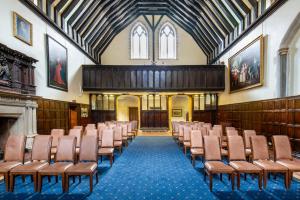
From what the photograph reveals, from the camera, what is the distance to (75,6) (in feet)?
33.6

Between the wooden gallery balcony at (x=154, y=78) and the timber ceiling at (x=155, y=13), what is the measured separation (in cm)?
206

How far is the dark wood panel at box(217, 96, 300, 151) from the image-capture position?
632 centimetres

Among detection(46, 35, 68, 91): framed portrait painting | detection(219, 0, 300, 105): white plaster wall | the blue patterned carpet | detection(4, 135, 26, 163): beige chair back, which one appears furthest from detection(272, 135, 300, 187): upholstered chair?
detection(46, 35, 68, 91): framed portrait painting

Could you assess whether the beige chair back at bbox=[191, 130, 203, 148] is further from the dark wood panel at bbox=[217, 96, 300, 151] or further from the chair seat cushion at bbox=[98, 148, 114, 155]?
the dark wood panel at bbox=[217, 96, 300, 151]

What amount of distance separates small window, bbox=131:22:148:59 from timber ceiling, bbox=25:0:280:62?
1.15 meters

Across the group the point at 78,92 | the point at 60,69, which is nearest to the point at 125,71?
the point at 78,92

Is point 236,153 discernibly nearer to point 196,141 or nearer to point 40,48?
point 196,141

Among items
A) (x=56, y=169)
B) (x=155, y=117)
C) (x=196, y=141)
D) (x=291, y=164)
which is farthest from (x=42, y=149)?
(x=155, y=117)

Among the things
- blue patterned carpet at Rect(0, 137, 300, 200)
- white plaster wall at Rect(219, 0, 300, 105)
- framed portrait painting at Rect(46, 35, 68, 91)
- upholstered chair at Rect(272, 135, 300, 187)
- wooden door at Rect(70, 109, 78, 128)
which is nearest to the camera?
blue patterned carpet at Rect(0, 137, 300, 200)

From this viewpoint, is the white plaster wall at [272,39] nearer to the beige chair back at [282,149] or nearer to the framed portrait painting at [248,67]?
the framed portrait painting at [248,67]

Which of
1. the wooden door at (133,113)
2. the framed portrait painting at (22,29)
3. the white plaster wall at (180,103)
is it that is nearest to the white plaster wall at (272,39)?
the framed portrait painting at (22,29)

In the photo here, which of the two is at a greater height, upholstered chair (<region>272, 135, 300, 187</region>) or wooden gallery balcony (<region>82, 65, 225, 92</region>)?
wooden gallery balcony (<region>82, 65, 225, 92</region>)

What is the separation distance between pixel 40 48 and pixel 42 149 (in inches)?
213

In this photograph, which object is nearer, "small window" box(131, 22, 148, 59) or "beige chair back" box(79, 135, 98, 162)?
"beige chair back" box(79, 135, 98, 162)
